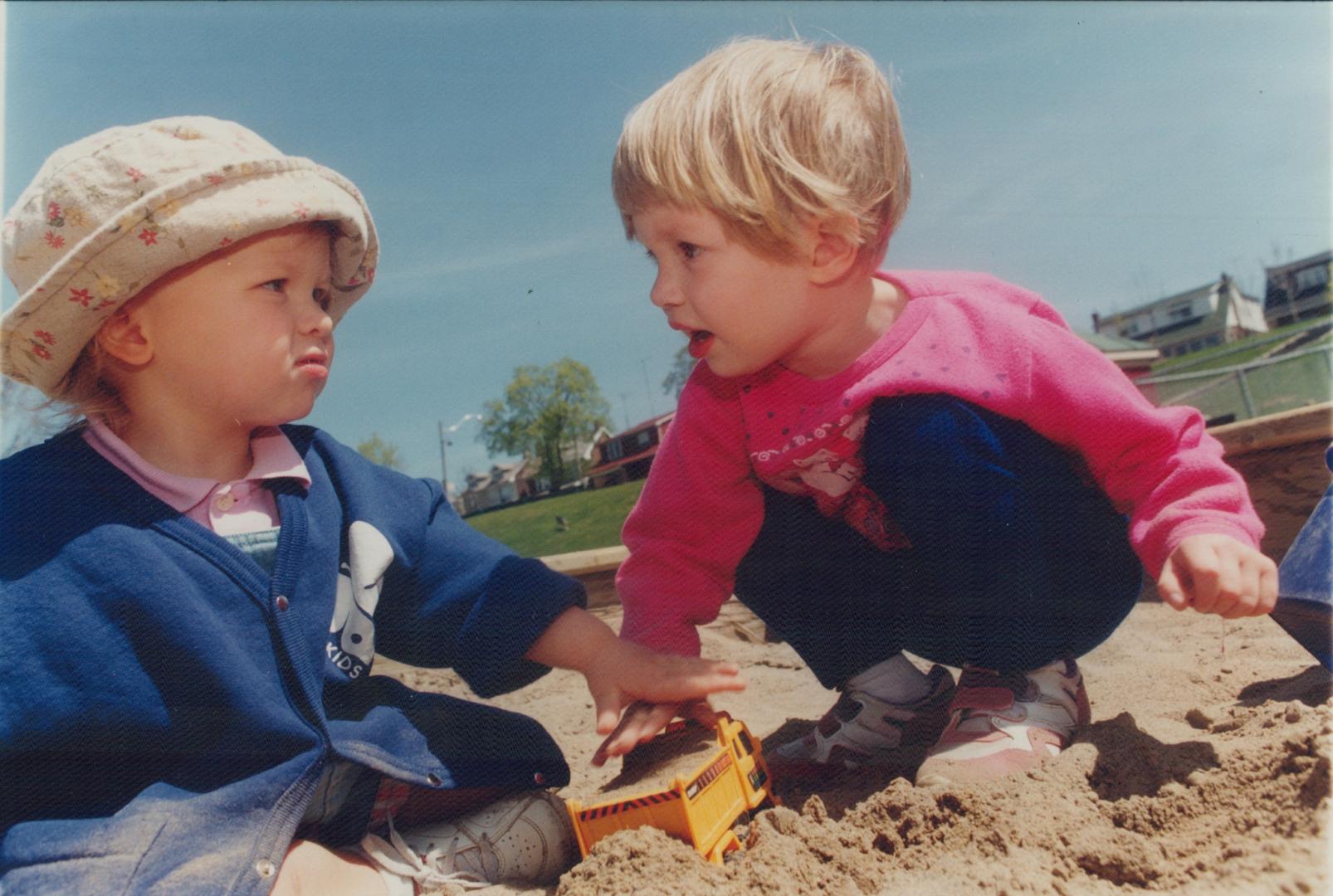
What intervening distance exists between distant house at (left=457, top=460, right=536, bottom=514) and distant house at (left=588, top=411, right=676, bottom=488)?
49.7 ft

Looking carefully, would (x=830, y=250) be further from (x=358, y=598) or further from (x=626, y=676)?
(x=358, y=598)

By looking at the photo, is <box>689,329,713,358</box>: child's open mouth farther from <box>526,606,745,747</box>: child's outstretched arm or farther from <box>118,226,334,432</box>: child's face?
<box>118,226,334,432</box>: child's face

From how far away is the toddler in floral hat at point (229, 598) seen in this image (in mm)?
A: 1390

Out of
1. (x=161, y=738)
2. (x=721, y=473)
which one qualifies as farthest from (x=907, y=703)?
(x=161, y=738)

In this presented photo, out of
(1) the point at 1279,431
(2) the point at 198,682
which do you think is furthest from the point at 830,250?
(1) the point at 1279,431

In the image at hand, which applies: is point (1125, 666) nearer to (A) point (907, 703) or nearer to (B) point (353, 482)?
(A) point (907, 703)

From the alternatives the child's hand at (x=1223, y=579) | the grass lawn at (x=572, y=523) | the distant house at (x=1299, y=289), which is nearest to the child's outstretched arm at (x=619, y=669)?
the child's hand at (x=1223, y=579)

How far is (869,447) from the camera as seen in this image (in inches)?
68.4

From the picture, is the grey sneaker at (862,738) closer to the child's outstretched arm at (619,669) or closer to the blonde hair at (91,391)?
the child's outstretched arm at (619,669)

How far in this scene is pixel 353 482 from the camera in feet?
6.08

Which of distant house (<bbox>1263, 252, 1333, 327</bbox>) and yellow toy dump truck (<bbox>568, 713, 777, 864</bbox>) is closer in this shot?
yellow toy dump truck (<bbox>568, 713, 777, 864</bbox>)

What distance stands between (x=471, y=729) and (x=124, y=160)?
117 cm

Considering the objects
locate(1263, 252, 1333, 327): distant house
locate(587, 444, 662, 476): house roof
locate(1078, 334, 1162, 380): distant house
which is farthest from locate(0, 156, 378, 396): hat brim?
locate(1263, 252, 1333, 327): distant house

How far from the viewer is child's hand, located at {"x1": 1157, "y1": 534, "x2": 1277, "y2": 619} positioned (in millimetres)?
1334
